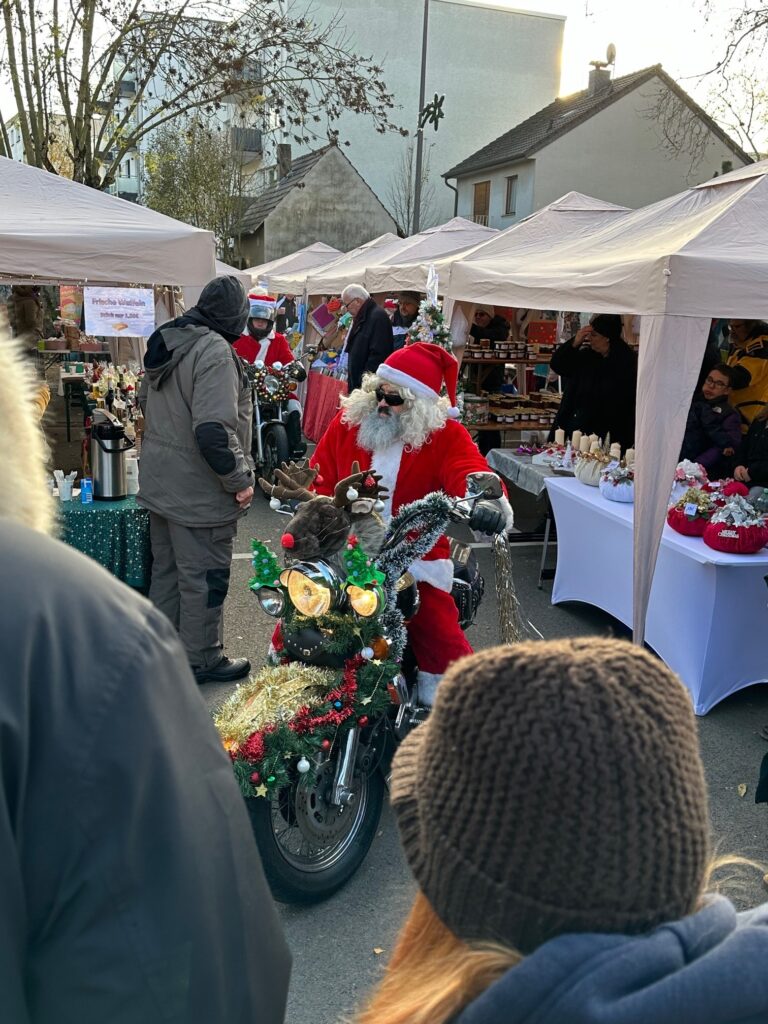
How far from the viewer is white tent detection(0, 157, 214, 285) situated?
Answer: 5.45 m

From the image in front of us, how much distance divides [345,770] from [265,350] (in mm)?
8097

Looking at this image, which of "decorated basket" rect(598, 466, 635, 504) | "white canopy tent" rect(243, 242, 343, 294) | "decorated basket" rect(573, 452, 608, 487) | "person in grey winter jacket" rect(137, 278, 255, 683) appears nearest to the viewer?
"person in grey winter jacket" rect(137, 278, 255, 683)

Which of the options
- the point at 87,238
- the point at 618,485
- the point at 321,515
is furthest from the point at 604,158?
the point at 321,515

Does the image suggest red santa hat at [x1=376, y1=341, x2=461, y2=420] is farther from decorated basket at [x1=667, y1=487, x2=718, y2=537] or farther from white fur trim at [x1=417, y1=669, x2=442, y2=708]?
decorated basket at [x1=667, y1=487, x2=718, y2=537]

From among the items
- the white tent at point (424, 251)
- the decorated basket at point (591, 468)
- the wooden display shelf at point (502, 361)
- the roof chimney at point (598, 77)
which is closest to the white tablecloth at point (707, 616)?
the decorated basket at point (591, 468)

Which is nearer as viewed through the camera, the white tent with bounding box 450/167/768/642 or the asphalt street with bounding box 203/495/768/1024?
the asphalt street with bounding box 203/495/768/1024

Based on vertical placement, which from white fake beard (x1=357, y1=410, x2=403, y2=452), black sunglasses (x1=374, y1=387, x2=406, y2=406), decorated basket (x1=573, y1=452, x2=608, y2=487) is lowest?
decorated basket (x1=573, y1=452, x2=608, y2=487)

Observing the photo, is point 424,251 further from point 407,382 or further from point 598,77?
point 598,77

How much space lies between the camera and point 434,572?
345 centimetres

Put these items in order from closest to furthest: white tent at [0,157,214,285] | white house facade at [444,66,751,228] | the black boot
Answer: white tent at [0,157,214,285], the black boot, white house facade at [444,66,751,228]

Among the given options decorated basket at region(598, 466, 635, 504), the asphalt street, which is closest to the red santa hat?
the asphalt street

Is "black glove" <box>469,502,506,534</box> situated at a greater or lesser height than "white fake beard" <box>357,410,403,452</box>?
lesser

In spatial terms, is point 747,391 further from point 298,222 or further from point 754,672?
point 298,222

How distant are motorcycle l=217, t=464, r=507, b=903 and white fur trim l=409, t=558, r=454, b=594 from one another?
0.32m
